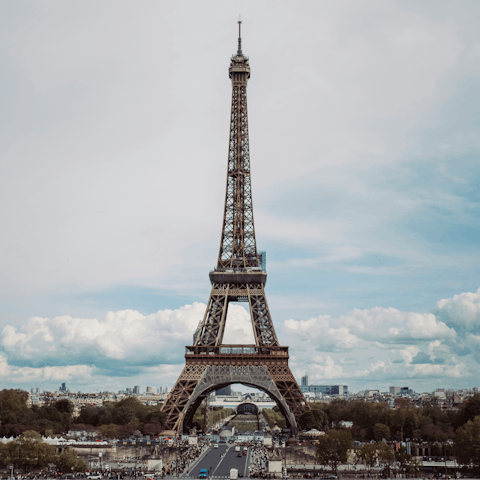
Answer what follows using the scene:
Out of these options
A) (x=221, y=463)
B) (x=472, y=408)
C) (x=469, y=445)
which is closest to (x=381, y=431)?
(x=472, y=408)

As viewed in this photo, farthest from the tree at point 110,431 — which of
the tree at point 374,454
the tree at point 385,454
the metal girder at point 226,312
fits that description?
the tree at point 385,454

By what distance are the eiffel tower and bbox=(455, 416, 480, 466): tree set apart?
2544cm

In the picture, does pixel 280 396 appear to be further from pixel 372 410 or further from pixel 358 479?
pixel 372 410

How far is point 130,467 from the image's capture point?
70125 millimetres

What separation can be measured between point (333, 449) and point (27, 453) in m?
32.0

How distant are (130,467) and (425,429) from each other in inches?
1943

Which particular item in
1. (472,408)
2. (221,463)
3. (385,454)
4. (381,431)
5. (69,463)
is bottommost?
(221,463)

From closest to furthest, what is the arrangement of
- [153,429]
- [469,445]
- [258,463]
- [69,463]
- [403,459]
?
[69,463], [469,445], [403,459], [258,463], [153,429]

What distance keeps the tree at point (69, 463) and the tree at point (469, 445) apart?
39.2 metres

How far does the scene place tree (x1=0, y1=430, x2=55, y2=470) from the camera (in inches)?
2516

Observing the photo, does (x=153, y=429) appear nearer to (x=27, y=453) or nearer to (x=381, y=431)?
(x=27, y=453)

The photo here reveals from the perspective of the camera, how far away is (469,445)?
65.3 meters

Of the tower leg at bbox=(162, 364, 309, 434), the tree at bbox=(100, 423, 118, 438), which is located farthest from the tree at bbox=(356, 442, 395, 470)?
the tree at bbox=(100, 423, 118, 438)

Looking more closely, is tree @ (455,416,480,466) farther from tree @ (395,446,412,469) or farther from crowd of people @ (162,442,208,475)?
crowd of people @ (162,442,208,475)
